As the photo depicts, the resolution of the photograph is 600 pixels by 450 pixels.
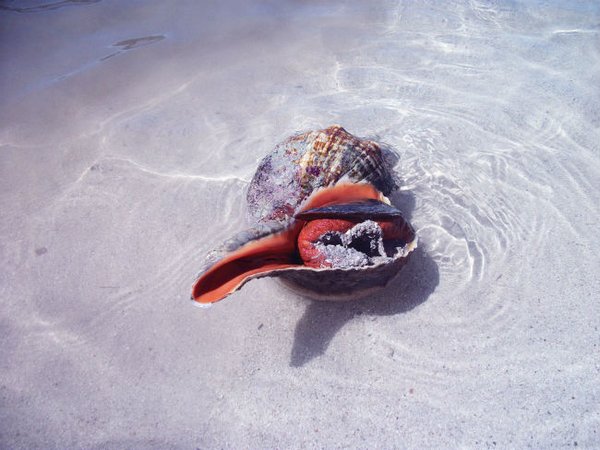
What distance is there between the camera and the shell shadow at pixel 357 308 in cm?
265

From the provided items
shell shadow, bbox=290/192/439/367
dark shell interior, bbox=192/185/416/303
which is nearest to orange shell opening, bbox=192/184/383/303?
dark shell interior, bbox=192/185/416/303

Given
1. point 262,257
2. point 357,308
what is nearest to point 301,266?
point 262,257

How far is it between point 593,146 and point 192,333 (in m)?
3.90

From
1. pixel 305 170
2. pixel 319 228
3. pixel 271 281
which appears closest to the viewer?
pixel 319 228

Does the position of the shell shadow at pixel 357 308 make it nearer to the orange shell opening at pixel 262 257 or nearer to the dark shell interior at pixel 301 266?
the dark shell interior at pixel 301 266

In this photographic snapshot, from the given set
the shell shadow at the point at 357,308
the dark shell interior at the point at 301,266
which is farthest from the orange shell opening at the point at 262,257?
the shell shadow at the point at 357,308

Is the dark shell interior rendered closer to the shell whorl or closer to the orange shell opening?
the orange shell opening

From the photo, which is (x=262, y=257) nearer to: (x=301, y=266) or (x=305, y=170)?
(x=301, y=266)

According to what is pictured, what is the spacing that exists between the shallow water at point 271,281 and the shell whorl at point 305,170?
1.99ft

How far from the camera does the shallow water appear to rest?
239 cm

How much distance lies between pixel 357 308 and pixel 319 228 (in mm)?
652

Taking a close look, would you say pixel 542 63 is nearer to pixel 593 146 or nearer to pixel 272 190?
pixel 593 146

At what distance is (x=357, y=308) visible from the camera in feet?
9.07

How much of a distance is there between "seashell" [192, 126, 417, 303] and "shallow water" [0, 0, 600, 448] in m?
0.38
